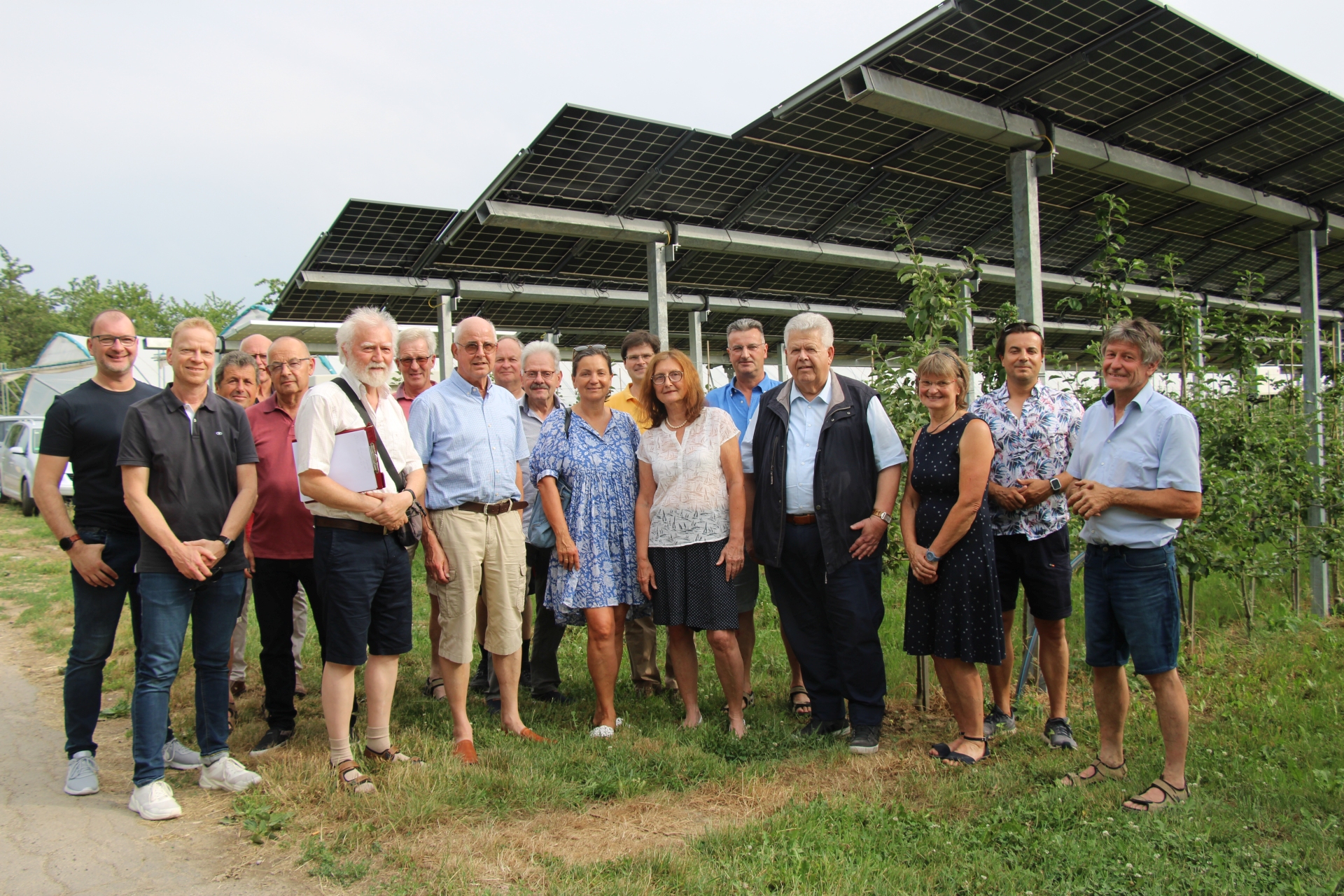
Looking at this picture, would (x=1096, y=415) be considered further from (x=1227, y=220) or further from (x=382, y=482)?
(x=1227, y=220)

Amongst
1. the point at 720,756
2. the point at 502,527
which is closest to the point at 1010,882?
the point at 720,756

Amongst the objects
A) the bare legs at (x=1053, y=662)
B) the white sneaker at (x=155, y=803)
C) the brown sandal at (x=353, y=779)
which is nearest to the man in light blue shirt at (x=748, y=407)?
the bare legs at (x=1053, y=662)

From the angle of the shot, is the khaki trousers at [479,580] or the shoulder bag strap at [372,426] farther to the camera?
the khaki trousers at [479,580]

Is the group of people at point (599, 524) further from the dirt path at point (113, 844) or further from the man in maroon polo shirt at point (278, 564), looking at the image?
the dirt path at point (113, 844)

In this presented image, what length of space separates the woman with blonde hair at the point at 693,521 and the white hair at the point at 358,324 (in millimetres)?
1437

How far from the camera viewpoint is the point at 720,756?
451cm

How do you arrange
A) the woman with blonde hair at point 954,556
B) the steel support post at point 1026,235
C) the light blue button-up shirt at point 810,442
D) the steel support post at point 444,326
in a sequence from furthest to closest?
the steel support post at point 444,326
the steel support post at point 1026,235
the light blue button-up shirt at point 810,442
the woman with blonde hair at point 954,556

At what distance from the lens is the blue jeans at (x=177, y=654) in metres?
3.91

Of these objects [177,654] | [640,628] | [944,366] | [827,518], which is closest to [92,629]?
[177,654]

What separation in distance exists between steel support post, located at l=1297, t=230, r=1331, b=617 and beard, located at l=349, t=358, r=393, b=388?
323 inches

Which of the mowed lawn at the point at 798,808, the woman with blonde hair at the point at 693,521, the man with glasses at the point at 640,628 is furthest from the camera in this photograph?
the man with glasses at the point at 640,628

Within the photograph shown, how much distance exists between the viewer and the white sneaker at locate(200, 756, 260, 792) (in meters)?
4.08

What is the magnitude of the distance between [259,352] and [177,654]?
8.87ft

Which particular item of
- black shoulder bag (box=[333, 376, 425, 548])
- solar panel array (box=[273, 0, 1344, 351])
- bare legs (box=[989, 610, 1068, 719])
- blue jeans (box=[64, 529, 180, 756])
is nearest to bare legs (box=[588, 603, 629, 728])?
black shoulder bag (box=[333, 376, 425, 548])
